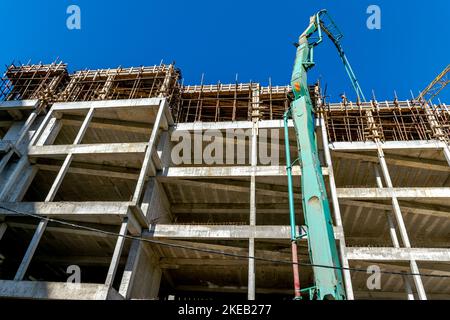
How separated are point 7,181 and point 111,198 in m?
5.88

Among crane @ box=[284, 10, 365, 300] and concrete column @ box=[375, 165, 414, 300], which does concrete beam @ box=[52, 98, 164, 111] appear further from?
concrete column @ box=[375, 165, 414, 300]

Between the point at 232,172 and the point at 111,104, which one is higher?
the point at 111,104

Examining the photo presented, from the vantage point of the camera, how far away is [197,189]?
18.7m

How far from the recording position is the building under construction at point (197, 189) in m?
15.0

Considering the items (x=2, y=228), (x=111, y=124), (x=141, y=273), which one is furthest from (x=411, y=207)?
(x=2, y=228)

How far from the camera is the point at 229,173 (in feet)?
55.9

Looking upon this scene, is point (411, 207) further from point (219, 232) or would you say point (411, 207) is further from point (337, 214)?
point (219, 232)

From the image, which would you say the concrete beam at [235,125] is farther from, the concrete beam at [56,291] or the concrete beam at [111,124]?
the concrete beam at [56,291]

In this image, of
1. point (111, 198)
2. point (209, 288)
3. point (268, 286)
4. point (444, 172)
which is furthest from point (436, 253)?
point (111, 198)

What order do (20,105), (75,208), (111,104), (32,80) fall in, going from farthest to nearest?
(32,80)
(20,105)
(111,104)
(75,208)

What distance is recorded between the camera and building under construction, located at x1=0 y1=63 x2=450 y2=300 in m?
15.0
